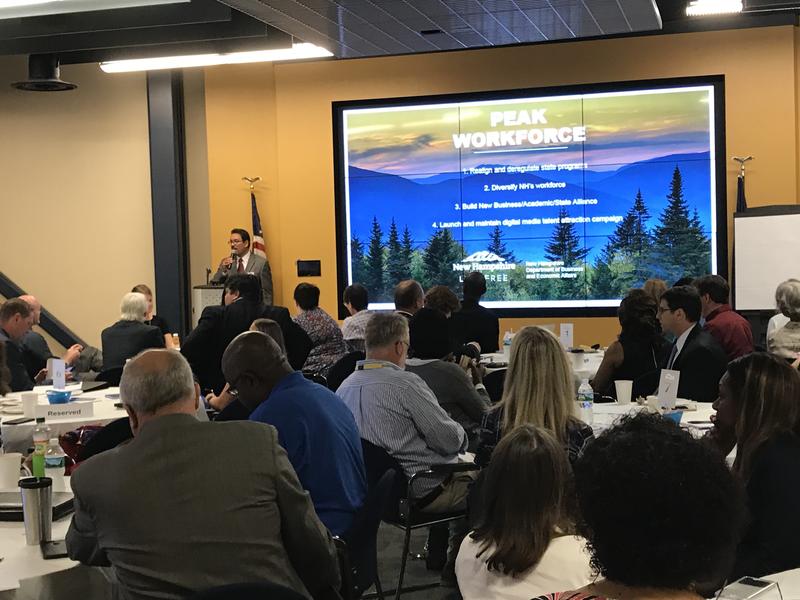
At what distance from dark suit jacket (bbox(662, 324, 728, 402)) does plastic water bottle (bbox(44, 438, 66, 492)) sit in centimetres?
333

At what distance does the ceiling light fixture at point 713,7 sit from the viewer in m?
8.40

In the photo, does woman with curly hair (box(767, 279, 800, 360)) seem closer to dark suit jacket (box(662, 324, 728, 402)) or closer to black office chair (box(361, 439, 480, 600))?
dark suit jacket (box(662, 324, 728, 402))

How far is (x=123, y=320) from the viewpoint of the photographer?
23.1 feet

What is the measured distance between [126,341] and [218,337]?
72 centimetres

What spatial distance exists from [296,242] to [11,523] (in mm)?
7906

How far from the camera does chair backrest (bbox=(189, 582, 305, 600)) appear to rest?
1808mm

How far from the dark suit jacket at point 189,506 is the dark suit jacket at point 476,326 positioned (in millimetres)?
5569

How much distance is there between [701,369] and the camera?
5289 millimetres

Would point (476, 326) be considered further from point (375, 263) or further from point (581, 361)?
point (375, 263)

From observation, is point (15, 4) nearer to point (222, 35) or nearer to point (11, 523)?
point (222, 35)

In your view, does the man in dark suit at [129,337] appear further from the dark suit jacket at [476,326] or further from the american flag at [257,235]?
the american flag at [257,235]

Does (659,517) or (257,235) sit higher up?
(257,235)

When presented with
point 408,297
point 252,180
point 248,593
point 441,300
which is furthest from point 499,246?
point 248,593

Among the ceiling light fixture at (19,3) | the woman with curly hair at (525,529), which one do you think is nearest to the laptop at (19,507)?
the woman with curly hair at (525,529)
